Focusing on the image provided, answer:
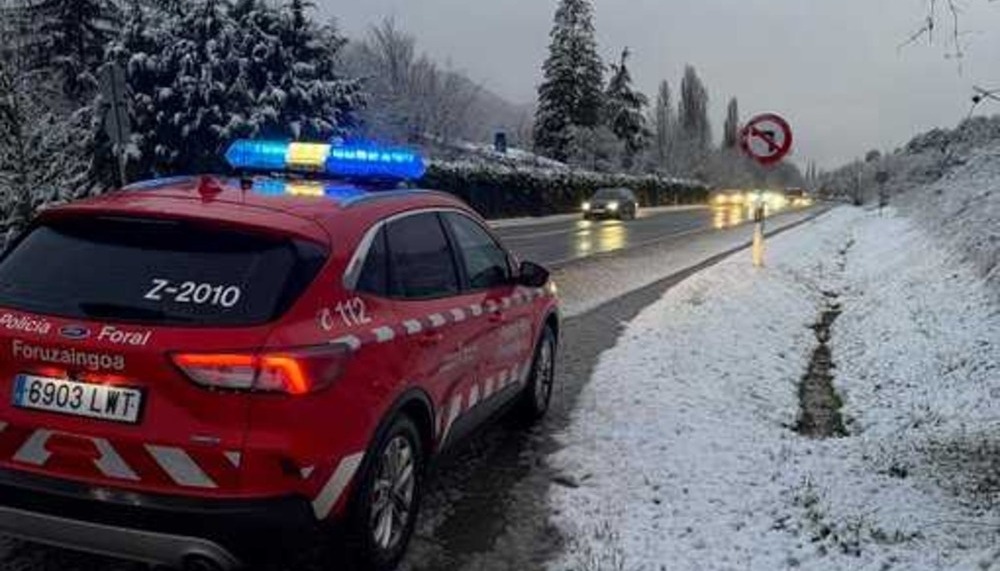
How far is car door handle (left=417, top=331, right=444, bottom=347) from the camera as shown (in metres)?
4.76

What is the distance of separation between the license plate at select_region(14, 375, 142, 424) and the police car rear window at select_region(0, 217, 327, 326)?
0.27 metres

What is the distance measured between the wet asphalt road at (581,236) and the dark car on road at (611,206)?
619mm

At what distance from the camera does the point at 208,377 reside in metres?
3.73

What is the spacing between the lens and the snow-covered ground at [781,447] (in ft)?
16.8

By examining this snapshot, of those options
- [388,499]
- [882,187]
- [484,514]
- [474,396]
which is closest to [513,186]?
[882,187]

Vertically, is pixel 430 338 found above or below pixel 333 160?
below

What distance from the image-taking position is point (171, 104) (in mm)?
28812

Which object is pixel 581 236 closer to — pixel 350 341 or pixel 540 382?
pixel 540 382

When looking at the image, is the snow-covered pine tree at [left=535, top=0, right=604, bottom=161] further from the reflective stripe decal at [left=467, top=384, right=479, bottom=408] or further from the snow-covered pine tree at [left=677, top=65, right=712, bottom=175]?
the reflective stripe decal at [left=467, top=384, right=479, bottom=408]

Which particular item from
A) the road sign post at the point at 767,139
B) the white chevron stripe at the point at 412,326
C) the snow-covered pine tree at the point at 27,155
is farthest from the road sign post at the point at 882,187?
the white chevron stripe at the point at 412,326

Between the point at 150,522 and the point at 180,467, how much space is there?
8.8 inches

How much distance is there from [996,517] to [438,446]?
2.93 metres

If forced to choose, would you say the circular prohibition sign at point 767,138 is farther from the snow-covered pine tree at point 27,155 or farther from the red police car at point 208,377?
the red police car at point 208,377

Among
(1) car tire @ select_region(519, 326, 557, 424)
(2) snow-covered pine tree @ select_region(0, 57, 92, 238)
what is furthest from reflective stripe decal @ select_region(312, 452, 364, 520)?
(2) snow-covered pine tree @ select_region(0, 57, 92, 238)
